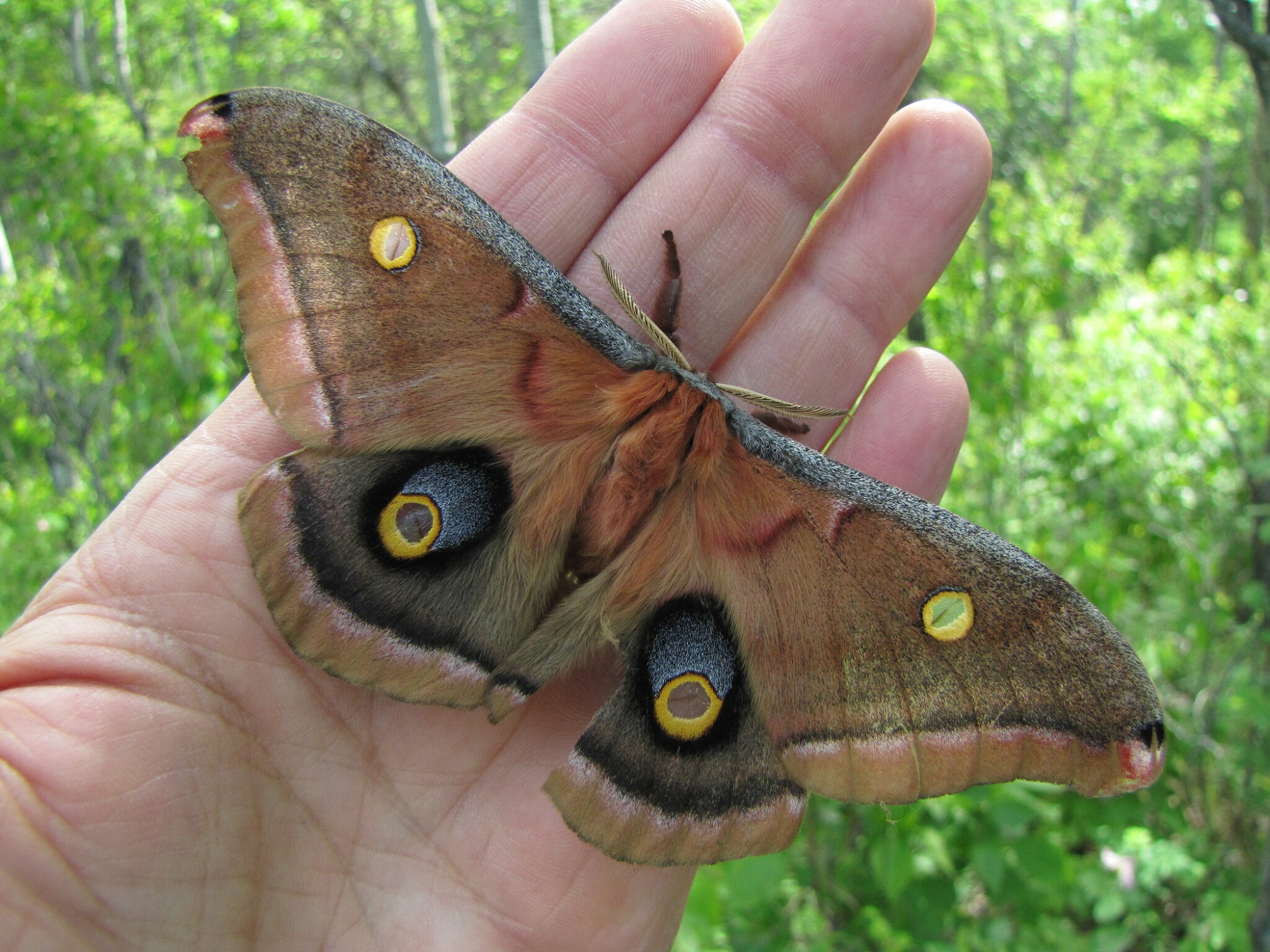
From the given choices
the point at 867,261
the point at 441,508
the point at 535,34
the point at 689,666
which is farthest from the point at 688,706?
the point at 535,34

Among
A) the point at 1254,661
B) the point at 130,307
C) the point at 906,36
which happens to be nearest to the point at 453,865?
the point at 906,36

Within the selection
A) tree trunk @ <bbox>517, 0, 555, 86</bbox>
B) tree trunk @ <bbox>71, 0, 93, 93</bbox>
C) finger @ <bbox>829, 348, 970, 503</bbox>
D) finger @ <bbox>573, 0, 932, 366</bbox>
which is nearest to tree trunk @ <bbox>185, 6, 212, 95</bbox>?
tree trunk @ <bbox>71, 0, 93, 93</bbox>

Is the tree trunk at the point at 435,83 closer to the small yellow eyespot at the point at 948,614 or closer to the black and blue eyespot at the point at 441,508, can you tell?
the black and blue eyespot at the point at 441,508

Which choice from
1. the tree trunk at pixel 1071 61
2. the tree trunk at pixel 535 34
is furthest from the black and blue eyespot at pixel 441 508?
the tree trunk at pixel 1071 61

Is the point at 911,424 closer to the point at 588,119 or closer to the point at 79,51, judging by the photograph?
the point at 588,119

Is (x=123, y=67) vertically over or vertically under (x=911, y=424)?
under

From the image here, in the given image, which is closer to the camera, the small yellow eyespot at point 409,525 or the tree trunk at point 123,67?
the small yellow eyespot at point 409,525
